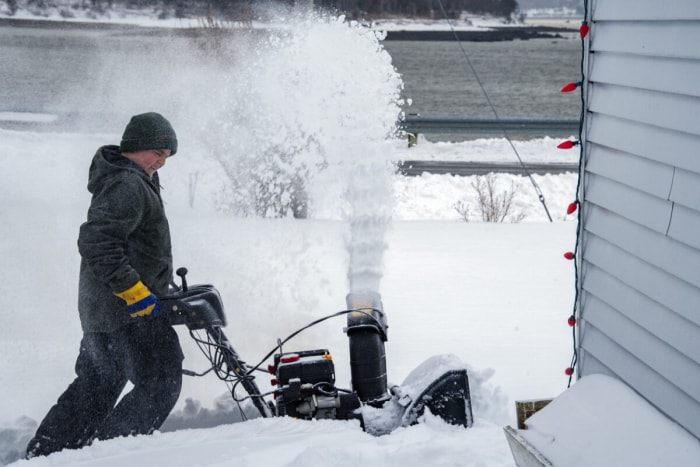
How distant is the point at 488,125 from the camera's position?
28.2 feet

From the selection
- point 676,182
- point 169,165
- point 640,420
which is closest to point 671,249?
point 676,182

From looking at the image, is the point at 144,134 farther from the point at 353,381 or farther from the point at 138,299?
Result: the point at 353,381

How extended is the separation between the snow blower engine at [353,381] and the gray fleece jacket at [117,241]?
0.52ft

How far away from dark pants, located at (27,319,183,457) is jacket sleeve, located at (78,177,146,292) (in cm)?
28

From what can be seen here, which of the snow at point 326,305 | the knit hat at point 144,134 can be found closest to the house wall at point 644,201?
the snow at point 326,305

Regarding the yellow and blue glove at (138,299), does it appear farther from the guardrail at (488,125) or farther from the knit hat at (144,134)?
the guardrail at (488,125)

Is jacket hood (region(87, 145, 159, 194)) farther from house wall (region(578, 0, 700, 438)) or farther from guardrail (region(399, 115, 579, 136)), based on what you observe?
guardrail (region(399, 115, 579, 136))

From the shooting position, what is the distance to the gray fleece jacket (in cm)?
286

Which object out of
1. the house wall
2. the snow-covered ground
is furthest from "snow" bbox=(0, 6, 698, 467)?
the house wall

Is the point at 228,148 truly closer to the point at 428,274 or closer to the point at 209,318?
the point at 428,274

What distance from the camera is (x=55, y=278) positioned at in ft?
16.9

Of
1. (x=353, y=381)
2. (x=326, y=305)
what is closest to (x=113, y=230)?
(x=353, y=381)

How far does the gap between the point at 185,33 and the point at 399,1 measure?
7.91 feet

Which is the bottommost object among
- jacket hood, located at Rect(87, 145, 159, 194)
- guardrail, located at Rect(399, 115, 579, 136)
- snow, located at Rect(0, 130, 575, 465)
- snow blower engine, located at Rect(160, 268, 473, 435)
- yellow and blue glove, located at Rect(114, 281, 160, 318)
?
snow, located at Rect(0, 130, 575, 465)
